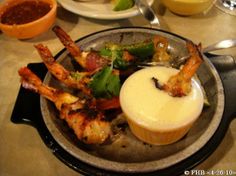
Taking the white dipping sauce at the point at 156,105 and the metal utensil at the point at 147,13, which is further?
the metal utensil at the point at 147,13

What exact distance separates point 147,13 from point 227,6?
542mm

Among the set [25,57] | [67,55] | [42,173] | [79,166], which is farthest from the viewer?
[25,57]

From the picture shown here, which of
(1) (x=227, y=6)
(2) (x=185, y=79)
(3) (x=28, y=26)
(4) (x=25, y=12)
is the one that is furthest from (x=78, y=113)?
(1) (x=227, y=6)

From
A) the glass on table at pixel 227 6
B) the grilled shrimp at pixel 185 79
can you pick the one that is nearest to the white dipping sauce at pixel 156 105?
the grilled shrimp at pixel 185 79

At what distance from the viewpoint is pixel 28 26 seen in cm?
145

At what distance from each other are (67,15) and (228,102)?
1068 mm

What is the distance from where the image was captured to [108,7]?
1637 mm

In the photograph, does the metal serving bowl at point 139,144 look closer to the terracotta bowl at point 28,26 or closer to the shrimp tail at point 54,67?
the shrimp tail at point 54,67

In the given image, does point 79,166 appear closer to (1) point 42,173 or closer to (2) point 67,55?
(1) point 42,173

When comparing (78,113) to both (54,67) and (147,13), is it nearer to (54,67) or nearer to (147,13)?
(54,67)

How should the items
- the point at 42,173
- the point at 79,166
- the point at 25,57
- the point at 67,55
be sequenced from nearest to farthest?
the point at 79,166 → the point at 42,173 → the point at 67,55 → the point at 25,57

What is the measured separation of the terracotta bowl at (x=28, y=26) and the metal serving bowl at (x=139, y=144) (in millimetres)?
341

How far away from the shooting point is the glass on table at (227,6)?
66.6 inches

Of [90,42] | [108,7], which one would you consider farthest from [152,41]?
[108,7]
